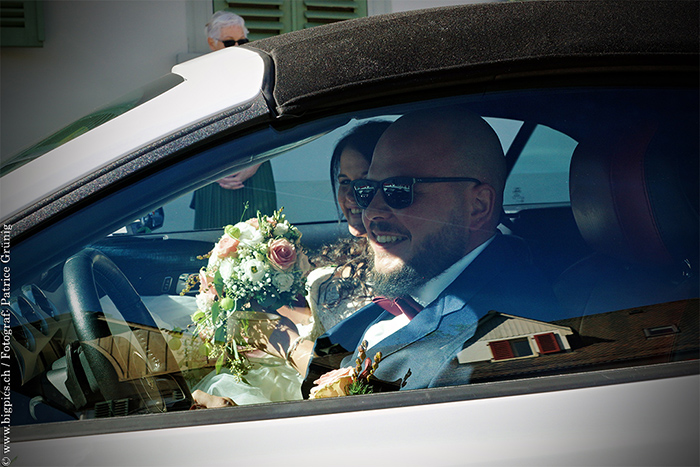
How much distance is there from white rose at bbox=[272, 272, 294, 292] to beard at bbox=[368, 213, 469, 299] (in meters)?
0.17

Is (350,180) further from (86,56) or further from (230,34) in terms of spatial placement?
(86,56)

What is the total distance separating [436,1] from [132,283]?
502 cm

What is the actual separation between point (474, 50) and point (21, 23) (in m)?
5.10

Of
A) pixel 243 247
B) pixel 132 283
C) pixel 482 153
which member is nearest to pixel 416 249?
pixel 482 153

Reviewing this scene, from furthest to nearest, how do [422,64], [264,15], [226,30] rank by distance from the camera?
[264,15], [226,30], [422,64]

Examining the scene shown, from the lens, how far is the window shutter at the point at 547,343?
1004 millimetres

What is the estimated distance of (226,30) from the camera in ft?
13.0

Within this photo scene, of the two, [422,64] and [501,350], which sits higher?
[422,64]

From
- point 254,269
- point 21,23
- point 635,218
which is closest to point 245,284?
point 254,269

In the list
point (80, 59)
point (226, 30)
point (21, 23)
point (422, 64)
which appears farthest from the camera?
point (80, 59)

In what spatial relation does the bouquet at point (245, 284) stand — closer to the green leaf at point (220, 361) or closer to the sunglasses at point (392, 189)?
the green leaf at point (220, 361)

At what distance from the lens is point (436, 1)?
5.32 meters

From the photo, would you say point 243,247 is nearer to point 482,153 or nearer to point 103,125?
point 103,125

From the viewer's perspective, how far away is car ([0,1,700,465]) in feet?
2.99
